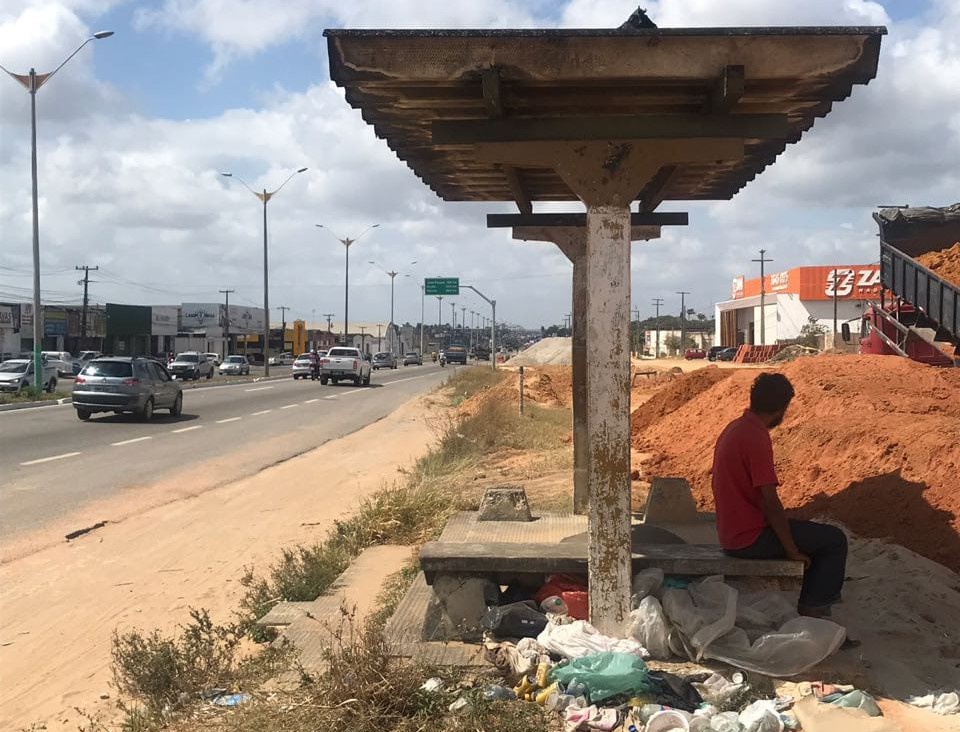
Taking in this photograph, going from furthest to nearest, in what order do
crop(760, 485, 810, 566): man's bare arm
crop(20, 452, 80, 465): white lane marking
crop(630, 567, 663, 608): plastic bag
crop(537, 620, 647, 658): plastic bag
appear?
crop(20, 452, 80, 465): white lane marking → crop(630, 567, 663, 608): plastic bag → crop(760, 485, 810, 566): man's bare arm → crop(537, 620, 647, 658): plastic bag

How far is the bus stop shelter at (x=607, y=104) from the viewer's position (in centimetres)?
473

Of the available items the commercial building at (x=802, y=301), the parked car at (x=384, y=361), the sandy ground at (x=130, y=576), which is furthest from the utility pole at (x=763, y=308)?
the sandy ground at (x=130, y=576)

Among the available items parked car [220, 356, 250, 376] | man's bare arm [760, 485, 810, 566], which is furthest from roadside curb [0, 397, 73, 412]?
parked car [220, 356, 250, 376]

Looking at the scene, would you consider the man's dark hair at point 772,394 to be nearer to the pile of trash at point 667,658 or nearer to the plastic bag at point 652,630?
the pile of trash at point 667,658

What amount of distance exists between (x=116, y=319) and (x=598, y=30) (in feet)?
275

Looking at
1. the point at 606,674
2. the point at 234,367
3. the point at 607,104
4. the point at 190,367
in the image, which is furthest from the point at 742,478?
the point at 234,367

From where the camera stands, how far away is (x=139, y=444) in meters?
18.0

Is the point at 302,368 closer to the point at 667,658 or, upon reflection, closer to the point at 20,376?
the point at 20,376

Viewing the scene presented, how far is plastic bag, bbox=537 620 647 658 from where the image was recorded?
4641mm

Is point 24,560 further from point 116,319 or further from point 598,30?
point 116,319

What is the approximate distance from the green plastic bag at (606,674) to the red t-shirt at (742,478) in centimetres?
111

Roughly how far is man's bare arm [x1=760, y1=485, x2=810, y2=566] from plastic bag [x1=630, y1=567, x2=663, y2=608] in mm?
674

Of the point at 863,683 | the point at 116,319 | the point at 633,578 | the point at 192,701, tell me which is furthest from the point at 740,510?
the point at 116,319

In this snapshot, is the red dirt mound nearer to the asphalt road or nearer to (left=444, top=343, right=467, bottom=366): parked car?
the asphalt road
